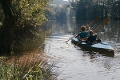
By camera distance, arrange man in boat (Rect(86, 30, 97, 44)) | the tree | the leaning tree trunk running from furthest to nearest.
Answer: man in boat (Rect(86, 30, 97, 44)) → the tree → the leaning tree trunk

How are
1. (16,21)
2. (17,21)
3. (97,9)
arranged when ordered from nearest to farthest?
(16,21) → (17,21) → (97,9)

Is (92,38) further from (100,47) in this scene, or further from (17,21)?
(17,21)

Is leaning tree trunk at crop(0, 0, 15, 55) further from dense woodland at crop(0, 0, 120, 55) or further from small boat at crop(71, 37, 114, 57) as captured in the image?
small boat at crop(71, 37, 114, 57)

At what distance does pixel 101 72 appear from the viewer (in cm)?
988

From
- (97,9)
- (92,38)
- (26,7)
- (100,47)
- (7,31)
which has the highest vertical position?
(97,9)

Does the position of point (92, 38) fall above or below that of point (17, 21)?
below

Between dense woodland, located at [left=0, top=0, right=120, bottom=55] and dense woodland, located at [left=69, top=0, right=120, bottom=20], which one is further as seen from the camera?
dense woodland, located at [left=69, top=0, right=120, bottom=20]

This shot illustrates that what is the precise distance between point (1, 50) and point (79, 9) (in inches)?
3580

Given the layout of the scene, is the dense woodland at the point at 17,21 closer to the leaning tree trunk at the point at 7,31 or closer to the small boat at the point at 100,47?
the leaning tree trunk at the point at 7,31

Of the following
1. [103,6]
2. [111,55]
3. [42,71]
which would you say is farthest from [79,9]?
[42,71]

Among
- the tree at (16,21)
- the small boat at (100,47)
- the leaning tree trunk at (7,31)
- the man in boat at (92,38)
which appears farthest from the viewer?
the man in boat at (92,38)

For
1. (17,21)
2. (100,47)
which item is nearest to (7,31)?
(17,21)

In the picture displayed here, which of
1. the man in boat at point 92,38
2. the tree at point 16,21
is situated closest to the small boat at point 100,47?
A: the man in boat at point 92,38

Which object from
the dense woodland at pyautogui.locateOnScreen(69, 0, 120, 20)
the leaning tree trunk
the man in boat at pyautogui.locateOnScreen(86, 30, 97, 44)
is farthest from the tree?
the dense woodland at pyautogui.locateOnScreen(69, 0, 120, 20)
